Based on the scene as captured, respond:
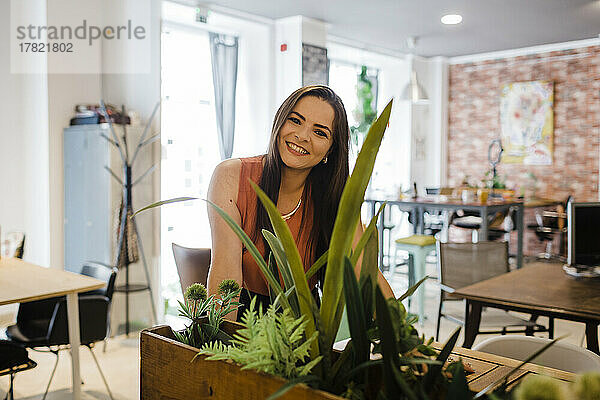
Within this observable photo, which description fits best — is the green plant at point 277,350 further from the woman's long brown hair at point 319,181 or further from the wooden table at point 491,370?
the woman's long brown hair at point 319,181

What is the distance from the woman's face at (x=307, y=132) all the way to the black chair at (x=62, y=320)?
2.15 m

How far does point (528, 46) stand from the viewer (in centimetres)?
795

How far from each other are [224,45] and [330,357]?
5.52 m

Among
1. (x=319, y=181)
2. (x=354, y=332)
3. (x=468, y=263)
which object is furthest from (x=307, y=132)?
(x=468, y=263)

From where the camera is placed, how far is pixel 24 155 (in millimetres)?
4676

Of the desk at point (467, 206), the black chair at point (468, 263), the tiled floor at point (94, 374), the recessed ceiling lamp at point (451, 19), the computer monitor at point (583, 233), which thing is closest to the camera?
Answer: the computer monitor at point (583, 233)

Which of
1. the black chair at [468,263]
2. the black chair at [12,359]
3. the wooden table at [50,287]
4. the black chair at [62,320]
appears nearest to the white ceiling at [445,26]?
the black chair at [468,263]

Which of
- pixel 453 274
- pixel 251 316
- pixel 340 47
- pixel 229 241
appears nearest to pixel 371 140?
pixel 251 316

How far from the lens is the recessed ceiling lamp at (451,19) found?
20.4 feet

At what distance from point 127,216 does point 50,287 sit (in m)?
1.66

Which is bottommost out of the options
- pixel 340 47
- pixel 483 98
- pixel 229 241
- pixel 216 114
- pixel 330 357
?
pixel 330 357

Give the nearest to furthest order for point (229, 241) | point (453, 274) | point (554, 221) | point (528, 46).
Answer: point (229, 241), point (453, 274), point (554, 221), point (528, 46)

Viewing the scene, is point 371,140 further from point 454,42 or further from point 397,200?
point 454,42

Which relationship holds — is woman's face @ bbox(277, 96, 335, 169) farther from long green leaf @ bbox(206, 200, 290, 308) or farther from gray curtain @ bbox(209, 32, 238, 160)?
gray curtain @ bbox(209, 32, 238, 160)
